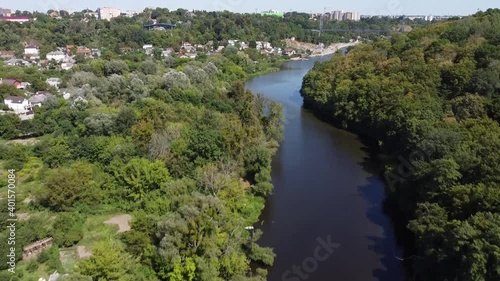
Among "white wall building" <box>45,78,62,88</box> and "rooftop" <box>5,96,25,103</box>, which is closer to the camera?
"rooftop" <box>5,96,25,103</box>

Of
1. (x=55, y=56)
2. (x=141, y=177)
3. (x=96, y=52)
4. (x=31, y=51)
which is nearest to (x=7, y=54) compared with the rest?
(x=31, y=51)

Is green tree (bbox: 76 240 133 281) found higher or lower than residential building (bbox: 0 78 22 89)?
lower

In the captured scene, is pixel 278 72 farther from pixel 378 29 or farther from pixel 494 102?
pixel 378 29

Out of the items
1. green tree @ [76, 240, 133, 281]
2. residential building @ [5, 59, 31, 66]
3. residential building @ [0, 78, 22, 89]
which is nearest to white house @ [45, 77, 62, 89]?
residential building @ [0, 78, 22, 89]

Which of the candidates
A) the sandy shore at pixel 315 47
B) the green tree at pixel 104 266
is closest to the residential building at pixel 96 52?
the sandy shore at pixel 315 47

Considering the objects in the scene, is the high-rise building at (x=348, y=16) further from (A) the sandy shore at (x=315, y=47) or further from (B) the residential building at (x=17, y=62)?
(B) the residential building at (x=17, y=62)

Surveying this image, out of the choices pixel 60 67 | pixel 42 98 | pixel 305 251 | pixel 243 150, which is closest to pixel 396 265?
pixel 305 251

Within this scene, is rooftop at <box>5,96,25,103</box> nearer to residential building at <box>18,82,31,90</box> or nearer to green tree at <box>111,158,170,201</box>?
residential building at <box>18,82,31,90</box>
